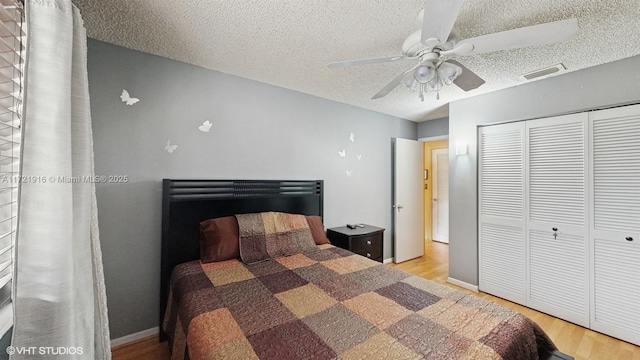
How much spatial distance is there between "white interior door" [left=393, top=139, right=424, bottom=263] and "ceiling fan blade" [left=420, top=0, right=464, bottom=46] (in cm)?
276

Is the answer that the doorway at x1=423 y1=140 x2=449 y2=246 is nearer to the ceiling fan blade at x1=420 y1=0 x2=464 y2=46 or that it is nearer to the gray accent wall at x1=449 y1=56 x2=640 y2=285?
the gray accent wall at x1=449 y1=56 x2=640 y2=285

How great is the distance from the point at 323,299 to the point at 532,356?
3.52 feet

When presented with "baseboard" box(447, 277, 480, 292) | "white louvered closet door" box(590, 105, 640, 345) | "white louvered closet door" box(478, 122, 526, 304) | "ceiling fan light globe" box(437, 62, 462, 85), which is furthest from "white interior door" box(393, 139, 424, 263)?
"ceiling fan light globe" box(437, 62, 462, 85)

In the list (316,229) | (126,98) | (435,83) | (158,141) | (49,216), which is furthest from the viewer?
(316,229)

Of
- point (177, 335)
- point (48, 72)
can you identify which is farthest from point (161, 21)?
point (177, 335)

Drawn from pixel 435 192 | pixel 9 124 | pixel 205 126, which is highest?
pixel 205 126

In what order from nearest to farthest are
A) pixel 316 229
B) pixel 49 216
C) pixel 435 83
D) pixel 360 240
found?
pixel 49 216, pixel 435 83, pixel 316 229, pixel 360 240

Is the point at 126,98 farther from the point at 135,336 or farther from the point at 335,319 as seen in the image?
the point at 335,319

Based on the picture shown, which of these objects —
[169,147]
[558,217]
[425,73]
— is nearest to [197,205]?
[169,147]

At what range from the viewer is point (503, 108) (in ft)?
9.41

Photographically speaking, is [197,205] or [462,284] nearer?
[197,205]

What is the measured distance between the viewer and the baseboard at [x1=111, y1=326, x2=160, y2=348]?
202 centimetres

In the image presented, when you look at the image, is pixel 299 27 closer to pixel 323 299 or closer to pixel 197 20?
pixel 197 20

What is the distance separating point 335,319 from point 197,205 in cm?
161
